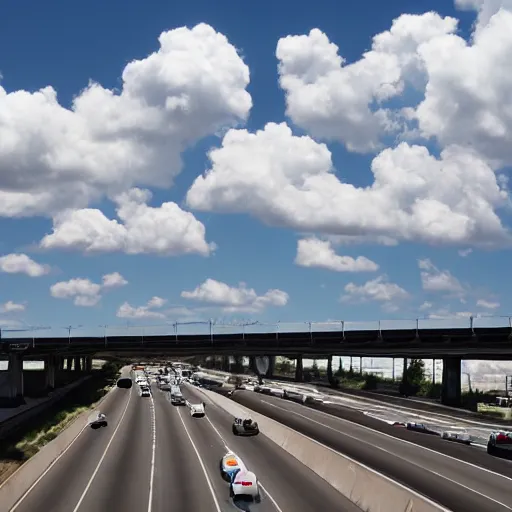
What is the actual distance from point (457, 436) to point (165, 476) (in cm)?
3358

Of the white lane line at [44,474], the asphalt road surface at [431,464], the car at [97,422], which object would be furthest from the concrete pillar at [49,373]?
the asphalt road surface at [431,464]

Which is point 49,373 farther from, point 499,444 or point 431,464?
point 431,464

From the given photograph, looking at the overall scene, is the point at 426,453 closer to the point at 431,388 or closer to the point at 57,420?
the point at 57,420

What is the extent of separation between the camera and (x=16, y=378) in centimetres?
13888

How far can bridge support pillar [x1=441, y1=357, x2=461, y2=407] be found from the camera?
12381 cm

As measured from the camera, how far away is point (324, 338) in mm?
117500

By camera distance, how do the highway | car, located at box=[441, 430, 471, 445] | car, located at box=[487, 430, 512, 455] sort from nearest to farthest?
the highway < car, located at box=[487, 430, 512, 455] < car, located at box=[441, 430, 471, 445]

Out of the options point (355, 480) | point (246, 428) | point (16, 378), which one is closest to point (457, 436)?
point (246, 428)

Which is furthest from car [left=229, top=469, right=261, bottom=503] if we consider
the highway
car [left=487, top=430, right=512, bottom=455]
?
car [left=487, top=430, right=512, bottom=455]

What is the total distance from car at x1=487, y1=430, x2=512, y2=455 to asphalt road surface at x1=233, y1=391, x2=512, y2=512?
0.93 metres

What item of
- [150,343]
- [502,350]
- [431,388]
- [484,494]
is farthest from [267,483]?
[431,388]

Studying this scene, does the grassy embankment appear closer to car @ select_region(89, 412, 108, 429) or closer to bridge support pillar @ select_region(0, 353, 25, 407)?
car @ select_region(89, 412, 108, 429)

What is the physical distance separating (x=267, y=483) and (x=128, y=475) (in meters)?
11.5

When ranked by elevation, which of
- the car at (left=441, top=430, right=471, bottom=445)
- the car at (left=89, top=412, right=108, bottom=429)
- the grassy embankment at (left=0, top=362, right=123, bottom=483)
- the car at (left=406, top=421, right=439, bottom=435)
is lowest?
the grassy embankment at (left=0, top=362, right=123, bottom=483)
